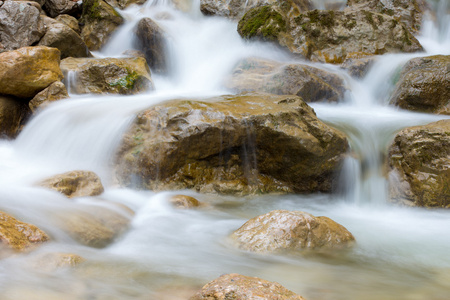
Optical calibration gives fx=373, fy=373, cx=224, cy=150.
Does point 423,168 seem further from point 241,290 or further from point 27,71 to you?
point 27,71

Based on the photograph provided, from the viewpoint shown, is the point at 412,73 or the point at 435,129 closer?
the point at 435,129

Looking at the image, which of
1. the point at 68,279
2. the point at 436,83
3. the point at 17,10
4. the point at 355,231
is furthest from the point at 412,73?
the point at 17,10

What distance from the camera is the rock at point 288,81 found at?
841cm

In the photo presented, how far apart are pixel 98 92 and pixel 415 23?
1136 centimetres

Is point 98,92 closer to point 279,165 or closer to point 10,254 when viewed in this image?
point 279,165

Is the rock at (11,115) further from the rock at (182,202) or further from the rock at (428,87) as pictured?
the rock at (428,87)

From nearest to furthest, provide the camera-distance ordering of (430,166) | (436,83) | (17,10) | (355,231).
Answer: (355,231) → (430,166) → (436,83) → (17,10)

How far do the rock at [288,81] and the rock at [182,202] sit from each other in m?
4.11

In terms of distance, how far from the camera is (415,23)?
13.4m

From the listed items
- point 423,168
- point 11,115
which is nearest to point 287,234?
point 423,168

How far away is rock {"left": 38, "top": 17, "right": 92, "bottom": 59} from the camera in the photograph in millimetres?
9641

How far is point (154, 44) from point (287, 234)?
29.2 feet

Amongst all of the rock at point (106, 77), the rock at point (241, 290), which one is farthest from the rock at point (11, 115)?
the rock at point (241, 290)

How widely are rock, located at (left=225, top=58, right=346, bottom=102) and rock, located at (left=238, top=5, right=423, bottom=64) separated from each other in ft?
5.55
